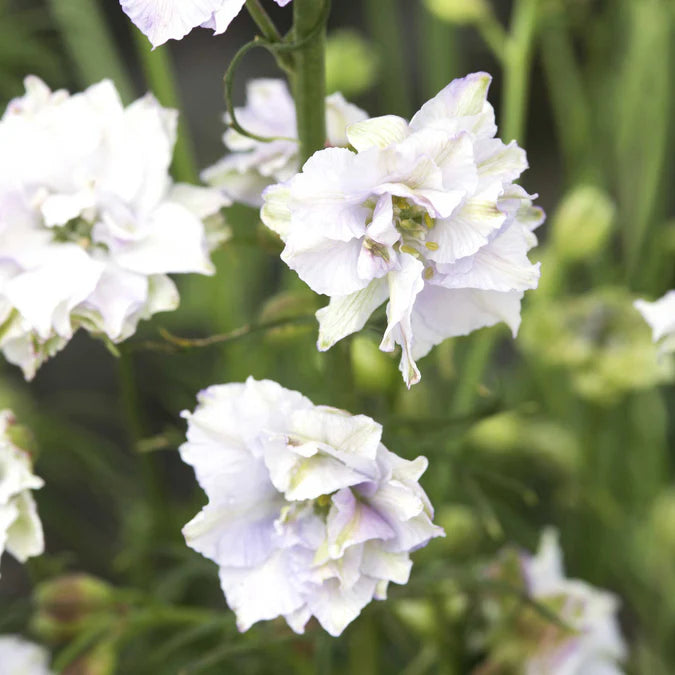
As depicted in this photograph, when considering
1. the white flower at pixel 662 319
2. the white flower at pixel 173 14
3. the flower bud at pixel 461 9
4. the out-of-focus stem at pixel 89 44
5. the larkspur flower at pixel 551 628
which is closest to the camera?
the white flower at pixel 173 14

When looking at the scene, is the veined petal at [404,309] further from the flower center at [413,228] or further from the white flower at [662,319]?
the white flower at [662,319]

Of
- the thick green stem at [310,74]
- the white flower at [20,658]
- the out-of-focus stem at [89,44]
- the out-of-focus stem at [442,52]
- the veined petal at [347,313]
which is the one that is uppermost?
the thick green stem at [310,74]

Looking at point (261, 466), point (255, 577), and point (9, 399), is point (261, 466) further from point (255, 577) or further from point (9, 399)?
point (9, 399)

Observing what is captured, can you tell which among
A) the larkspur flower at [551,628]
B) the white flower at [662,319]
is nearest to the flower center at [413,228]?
the white flower at [662,319]

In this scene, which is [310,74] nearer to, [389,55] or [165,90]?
[165,90]

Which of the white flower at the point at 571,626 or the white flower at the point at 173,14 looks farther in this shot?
the white flower at the point at 571,626

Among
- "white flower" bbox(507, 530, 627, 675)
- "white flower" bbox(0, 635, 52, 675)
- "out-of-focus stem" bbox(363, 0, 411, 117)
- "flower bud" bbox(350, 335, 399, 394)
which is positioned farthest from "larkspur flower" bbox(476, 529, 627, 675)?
"out-of-focus stem" bbox(363, 0, 411, 117)

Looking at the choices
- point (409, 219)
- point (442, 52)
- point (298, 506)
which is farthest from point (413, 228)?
point (442, 52)
